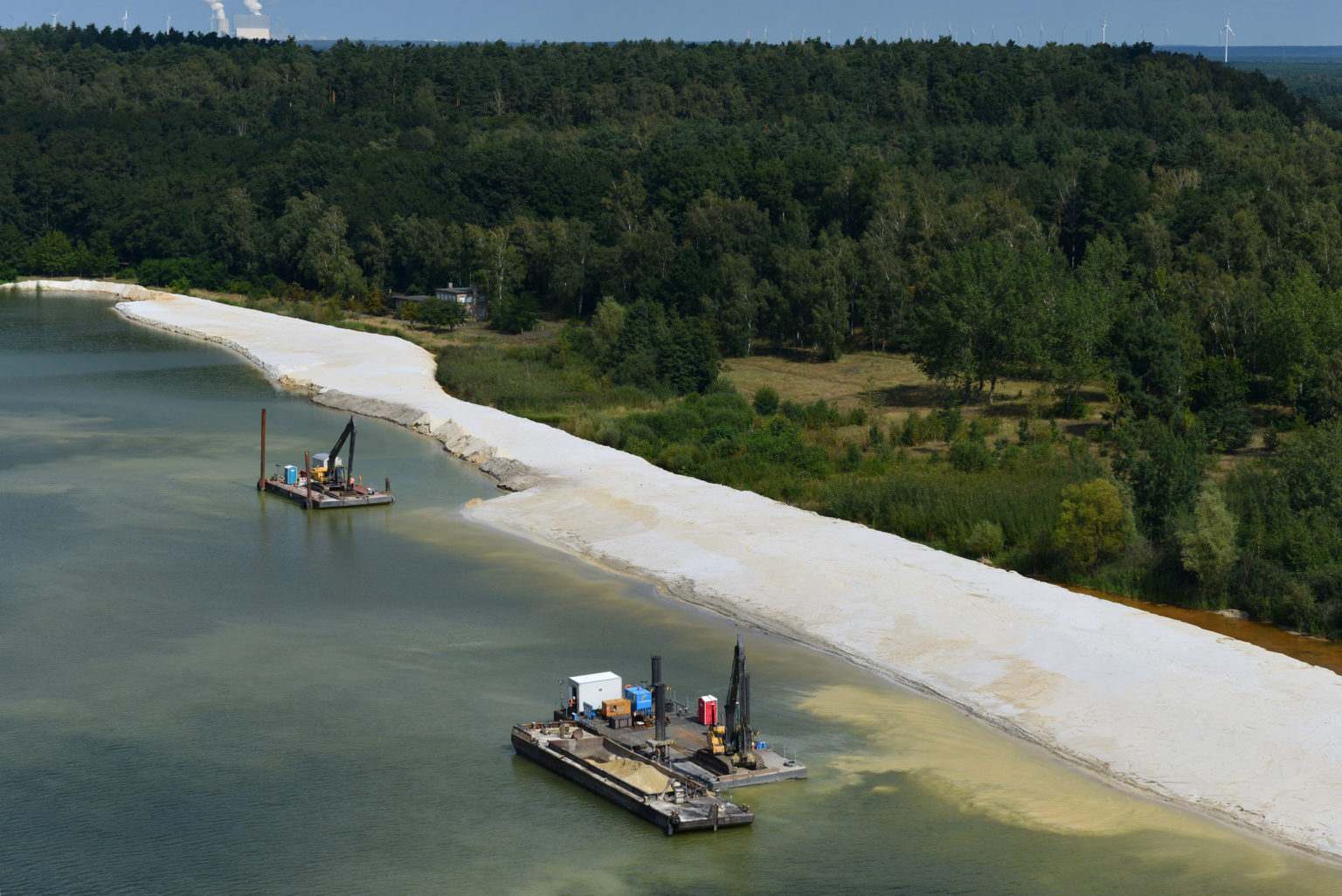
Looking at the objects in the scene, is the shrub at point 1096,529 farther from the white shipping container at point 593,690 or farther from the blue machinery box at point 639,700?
the white shipping container at point 593,690

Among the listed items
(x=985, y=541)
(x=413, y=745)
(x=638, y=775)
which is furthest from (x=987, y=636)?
(x=413, y=745)

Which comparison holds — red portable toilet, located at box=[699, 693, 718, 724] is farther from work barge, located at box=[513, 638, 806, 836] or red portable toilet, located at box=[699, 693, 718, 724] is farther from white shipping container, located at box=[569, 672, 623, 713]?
white shipping container, located at box=[569, 672, 623, 713]

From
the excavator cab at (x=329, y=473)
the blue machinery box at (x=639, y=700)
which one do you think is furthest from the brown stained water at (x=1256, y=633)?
the excavator cab at (x=329, y=473)

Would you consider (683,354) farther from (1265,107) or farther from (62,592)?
(1265,107)

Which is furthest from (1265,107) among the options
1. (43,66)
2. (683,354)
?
(43,66)

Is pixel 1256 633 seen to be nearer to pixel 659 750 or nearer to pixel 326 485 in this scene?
pixel 659 750

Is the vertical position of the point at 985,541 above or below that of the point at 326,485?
above

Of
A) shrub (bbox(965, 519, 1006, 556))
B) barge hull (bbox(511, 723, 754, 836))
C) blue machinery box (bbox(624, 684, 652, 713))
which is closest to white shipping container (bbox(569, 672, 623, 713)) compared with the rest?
blue machinery box (bbox(624, 684, 652, 713))
